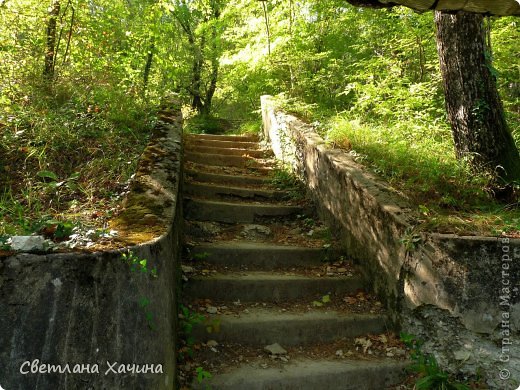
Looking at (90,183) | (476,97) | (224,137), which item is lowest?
(90,183)

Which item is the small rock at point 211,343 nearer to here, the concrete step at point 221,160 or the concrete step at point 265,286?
the concrete step at point 265,286

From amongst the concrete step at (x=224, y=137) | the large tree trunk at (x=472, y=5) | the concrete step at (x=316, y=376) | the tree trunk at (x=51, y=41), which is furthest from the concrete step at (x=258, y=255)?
the tree trunk at (x=51, y=41)

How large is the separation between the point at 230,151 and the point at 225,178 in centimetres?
148

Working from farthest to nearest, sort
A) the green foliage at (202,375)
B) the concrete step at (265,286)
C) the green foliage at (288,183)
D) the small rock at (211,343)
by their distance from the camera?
the green foliage at (288,183) → the concrete step at (265,286) → the small rock at (211,343) → the green foliage at (202,375)

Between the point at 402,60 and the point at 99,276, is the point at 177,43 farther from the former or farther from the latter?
the point at 99,276

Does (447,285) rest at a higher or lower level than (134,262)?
lower

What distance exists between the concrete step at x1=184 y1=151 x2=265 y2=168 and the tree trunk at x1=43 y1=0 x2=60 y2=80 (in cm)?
237

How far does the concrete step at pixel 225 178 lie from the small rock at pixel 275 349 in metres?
2.87

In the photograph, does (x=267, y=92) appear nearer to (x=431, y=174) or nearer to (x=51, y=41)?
(x=51, y=41)

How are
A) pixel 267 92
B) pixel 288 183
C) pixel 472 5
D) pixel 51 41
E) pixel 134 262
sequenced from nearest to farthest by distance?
pixel 472 5, pixel 134 262, pixel 288 183, pixel 51 41, pixel 267 92

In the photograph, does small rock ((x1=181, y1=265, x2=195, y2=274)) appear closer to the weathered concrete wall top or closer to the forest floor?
the forest floor

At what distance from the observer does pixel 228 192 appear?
17.2ft

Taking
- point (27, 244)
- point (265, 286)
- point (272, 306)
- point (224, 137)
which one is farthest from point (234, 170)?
point (27, 244)

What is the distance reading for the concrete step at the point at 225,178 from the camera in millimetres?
5574
